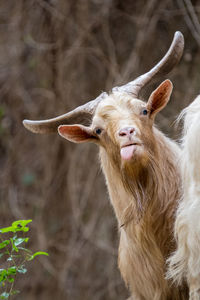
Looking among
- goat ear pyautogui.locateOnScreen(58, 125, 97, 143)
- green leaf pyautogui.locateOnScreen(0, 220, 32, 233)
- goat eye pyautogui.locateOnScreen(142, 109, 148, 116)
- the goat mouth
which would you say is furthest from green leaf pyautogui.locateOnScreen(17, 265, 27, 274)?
goat eye pyautogui.locateOnScreen(142, 109, 148, 116)

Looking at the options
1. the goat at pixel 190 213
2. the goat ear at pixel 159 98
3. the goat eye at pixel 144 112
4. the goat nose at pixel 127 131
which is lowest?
the goat at pixel 190 213

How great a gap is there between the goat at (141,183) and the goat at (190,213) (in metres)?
0.39

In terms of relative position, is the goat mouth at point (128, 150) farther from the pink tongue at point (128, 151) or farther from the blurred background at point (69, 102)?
the blurred background at point (69, 102)

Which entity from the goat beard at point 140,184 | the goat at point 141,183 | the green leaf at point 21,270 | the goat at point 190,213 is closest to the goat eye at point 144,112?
the goat at point 141,183

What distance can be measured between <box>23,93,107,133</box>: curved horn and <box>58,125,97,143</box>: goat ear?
0.73 feet

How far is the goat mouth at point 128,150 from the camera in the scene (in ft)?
14.2

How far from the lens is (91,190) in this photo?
9633 mm

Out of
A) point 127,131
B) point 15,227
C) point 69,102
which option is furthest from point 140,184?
point 69,102

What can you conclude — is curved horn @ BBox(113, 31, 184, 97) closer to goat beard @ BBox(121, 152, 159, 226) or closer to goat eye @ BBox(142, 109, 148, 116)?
goat eye @ BBox(142, 109, 148, 116)

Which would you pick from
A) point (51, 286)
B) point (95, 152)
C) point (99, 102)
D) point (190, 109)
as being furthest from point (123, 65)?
point (190, 109)

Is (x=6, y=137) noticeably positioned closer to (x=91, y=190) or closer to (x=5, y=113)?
(x=5, y=113)

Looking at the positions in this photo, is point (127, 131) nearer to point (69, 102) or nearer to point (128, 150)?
point (128, 150)

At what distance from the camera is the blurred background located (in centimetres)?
900

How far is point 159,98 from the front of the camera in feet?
15.9
